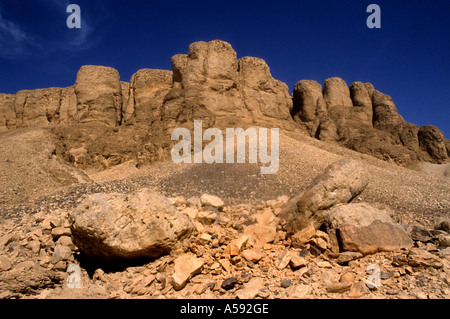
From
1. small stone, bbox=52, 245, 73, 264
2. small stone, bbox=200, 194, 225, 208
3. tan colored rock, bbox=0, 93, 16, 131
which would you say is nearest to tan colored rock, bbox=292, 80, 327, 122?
small stone, bbox=200, 194, 225, 208

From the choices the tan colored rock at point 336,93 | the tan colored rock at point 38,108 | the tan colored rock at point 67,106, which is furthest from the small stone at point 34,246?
the tan colored rock at point 336,93

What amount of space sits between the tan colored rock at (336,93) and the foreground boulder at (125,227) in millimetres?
27789

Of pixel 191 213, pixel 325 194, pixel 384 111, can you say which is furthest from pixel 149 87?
pixel 384 111

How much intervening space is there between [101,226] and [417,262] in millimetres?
5216

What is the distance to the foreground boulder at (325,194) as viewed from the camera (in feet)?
19.7

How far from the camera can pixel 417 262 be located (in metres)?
3.99

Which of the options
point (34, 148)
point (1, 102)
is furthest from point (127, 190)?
point (1, 102)

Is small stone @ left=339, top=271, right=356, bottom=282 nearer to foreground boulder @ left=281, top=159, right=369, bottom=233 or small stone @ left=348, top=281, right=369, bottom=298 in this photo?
small stone @ left=348, top=281, right=369, bottom=298

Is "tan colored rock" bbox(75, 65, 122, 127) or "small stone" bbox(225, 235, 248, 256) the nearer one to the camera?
"small stone" bbox(225, 235, 248, 256)

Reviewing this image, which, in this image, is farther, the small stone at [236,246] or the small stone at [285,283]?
the small stone at [236,246]

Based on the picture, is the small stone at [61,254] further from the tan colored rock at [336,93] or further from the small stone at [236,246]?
the tan colored rock at [336,93]

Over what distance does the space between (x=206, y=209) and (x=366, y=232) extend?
155 inches

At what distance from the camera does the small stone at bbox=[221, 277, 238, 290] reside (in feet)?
13.5

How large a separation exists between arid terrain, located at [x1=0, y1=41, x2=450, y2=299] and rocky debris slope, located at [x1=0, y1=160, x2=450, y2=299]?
24 millimetres
